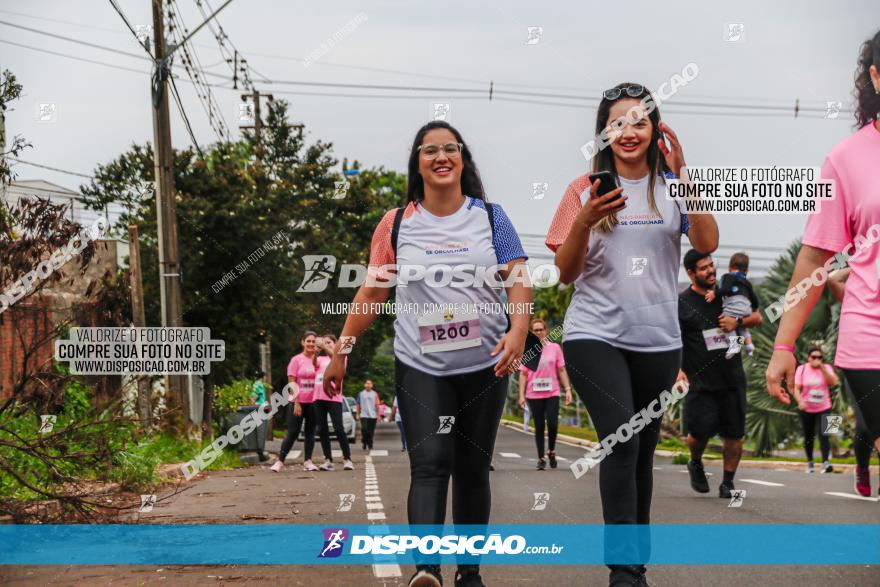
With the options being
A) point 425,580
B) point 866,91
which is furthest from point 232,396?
point 866,91

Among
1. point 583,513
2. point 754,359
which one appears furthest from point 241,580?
point 754,359

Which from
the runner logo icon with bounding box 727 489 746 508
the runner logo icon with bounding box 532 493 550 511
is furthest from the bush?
the runner logo icon with bounding box 727 489 746 508

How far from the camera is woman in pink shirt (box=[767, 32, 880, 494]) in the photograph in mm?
3742

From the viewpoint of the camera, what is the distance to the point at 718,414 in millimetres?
10438

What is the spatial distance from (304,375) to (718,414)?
23.9 ft

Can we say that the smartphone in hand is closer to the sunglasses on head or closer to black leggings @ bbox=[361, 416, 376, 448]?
the sunglasses on head

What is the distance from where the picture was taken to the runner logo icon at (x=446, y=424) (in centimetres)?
512

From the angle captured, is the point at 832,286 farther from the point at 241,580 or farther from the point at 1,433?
the point at 1,433

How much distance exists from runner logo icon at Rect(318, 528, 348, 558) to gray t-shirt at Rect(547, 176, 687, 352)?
2.68m

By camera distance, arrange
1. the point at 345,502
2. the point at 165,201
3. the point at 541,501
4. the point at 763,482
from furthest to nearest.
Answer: the point at 165,201 < the point at 763,482 < the point at 345,502 < the point at 541,501

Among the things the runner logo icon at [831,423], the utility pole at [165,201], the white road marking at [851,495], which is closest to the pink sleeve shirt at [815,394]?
the runner logo icon at [831,423]

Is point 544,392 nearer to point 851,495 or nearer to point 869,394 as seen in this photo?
point 851,495

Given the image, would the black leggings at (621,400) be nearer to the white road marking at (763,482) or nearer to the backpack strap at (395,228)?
the backpack strap at (395,228)

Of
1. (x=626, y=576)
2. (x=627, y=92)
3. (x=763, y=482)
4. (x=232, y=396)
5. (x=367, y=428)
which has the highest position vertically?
(x=627, y=92)
